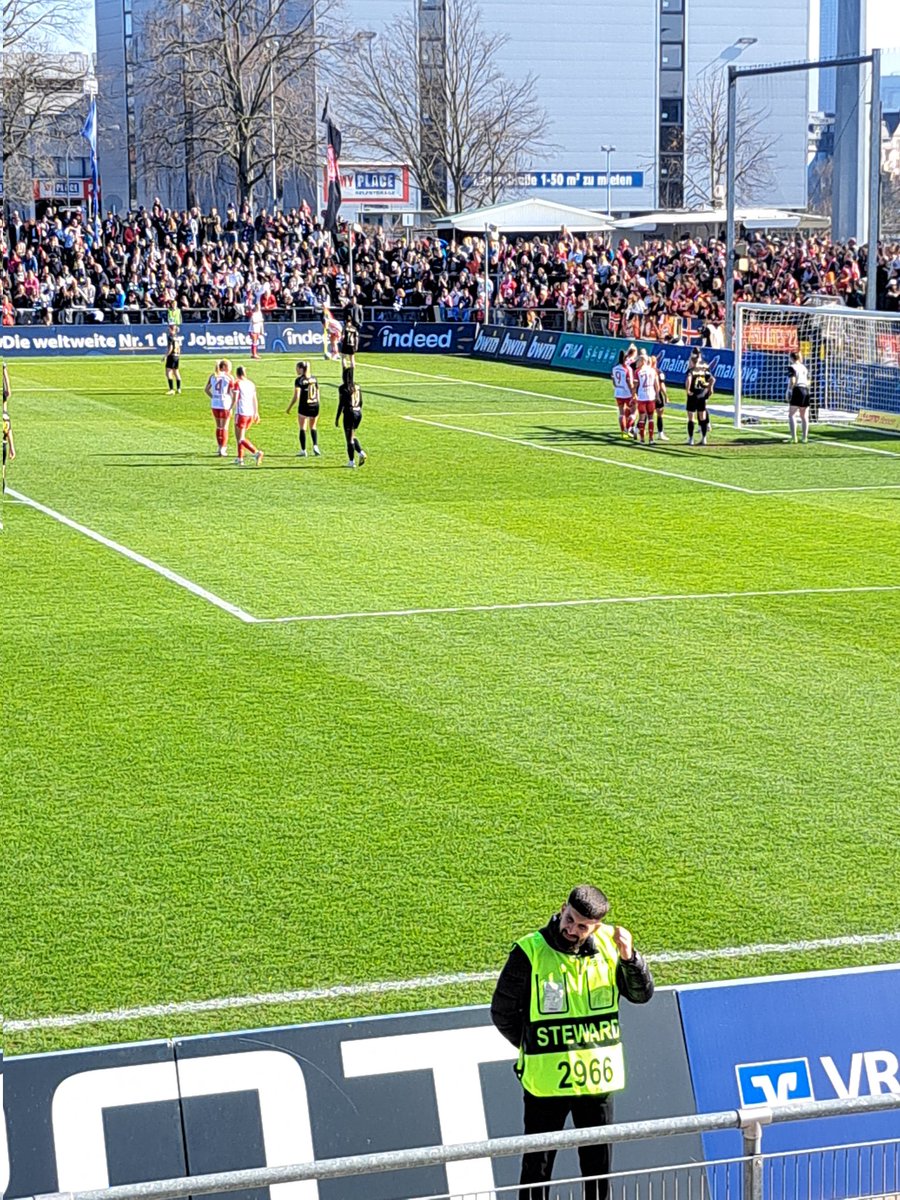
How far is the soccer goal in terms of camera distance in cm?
3412

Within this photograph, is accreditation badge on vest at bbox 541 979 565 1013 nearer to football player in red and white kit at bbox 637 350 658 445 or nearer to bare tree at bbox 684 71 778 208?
football player in red and white kit at bbox 637 350 658 445

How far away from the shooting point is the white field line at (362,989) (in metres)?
8.35

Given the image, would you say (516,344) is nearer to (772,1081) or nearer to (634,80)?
(772,1081)

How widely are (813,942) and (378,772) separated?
386cm

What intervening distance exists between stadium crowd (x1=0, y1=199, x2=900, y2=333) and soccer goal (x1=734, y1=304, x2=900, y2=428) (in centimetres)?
1152

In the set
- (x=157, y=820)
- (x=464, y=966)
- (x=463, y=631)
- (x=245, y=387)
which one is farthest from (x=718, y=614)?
(x=245, y=387)

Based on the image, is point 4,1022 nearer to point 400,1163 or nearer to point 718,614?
point 400,1163

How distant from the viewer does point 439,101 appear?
92.6 meters

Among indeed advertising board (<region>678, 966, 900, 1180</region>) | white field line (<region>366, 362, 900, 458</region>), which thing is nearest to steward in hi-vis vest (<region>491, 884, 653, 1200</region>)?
indeed advertising board (<region>678, 966, 900, 1180</region>)

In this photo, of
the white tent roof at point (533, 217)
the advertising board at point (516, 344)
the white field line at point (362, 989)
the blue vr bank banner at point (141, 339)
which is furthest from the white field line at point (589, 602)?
the white tent roof at point (533, 217)

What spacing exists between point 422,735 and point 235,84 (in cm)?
7218

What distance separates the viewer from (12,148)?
259ft

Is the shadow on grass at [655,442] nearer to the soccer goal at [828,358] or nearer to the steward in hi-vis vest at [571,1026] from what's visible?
the soccer goal at [828,358]

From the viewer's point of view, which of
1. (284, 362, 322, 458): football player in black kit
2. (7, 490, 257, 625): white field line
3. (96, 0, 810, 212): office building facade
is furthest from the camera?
(96, 0, 810, 212): office building facade
